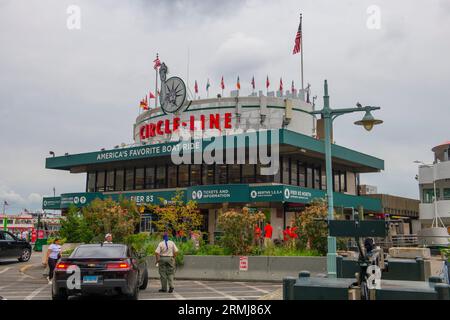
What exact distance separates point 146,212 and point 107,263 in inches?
1042

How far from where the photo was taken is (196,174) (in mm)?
35375

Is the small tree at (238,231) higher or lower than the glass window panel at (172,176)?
lower

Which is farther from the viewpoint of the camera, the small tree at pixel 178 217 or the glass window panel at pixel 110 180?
the glass window panel at pixel 110 180

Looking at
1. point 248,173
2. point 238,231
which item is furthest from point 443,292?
point 248,173

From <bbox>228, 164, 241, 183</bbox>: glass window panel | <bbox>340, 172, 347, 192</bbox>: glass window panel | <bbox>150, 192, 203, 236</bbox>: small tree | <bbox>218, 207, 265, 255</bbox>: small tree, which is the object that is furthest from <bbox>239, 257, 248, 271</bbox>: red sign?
<bbox>340, 172, 347, 192</bbox>: glass window panel

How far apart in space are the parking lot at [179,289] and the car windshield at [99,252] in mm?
1805

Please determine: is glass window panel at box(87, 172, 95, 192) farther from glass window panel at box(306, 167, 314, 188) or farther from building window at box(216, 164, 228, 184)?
glass window panel at box(306, 167, 314, 188)

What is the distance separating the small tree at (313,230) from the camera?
1809 centimetres

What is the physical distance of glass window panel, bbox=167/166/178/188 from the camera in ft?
119

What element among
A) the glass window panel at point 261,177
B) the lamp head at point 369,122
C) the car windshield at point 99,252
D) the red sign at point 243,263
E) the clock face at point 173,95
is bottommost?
the red sign at point 243,263

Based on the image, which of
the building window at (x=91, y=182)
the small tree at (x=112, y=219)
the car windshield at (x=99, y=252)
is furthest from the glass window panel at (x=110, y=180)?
the car windshield at (x=99, y=252)

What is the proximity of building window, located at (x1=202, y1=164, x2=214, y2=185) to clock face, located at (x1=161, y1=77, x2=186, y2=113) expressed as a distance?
686cm

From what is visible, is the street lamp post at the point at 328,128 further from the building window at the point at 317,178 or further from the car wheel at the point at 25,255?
the building window at the point at 317,178
